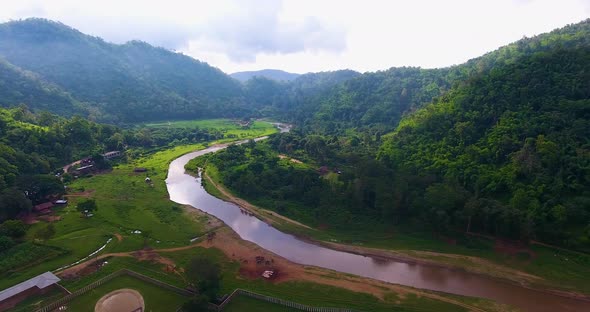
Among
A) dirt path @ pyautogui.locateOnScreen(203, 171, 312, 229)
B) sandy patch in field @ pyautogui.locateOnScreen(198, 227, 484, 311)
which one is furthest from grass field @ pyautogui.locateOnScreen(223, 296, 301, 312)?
dirt path @ pyautogui.locateOnScreen(203, 171, 312, 229)

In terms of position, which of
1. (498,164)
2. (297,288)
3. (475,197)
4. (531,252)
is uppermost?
(498,164)

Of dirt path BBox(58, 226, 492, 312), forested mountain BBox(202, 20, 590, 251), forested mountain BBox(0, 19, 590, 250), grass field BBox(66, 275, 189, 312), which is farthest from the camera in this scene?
forested mountain BBox(0, 19, 590, 250)

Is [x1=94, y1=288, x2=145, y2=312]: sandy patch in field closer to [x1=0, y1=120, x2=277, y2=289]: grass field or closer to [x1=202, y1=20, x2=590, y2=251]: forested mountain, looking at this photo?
[x1=0, y1=120, x2=277, y2=289]: grass field

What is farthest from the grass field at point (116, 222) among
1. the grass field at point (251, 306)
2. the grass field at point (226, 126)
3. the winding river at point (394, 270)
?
the grass field at point (226, 126)

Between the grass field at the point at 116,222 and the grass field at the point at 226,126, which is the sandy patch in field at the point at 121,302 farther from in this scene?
the grass field at the point at 226,126

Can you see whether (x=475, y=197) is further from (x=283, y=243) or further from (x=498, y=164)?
(x=283, y=243)

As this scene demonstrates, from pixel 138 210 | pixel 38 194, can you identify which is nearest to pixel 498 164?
pixel 138 210
